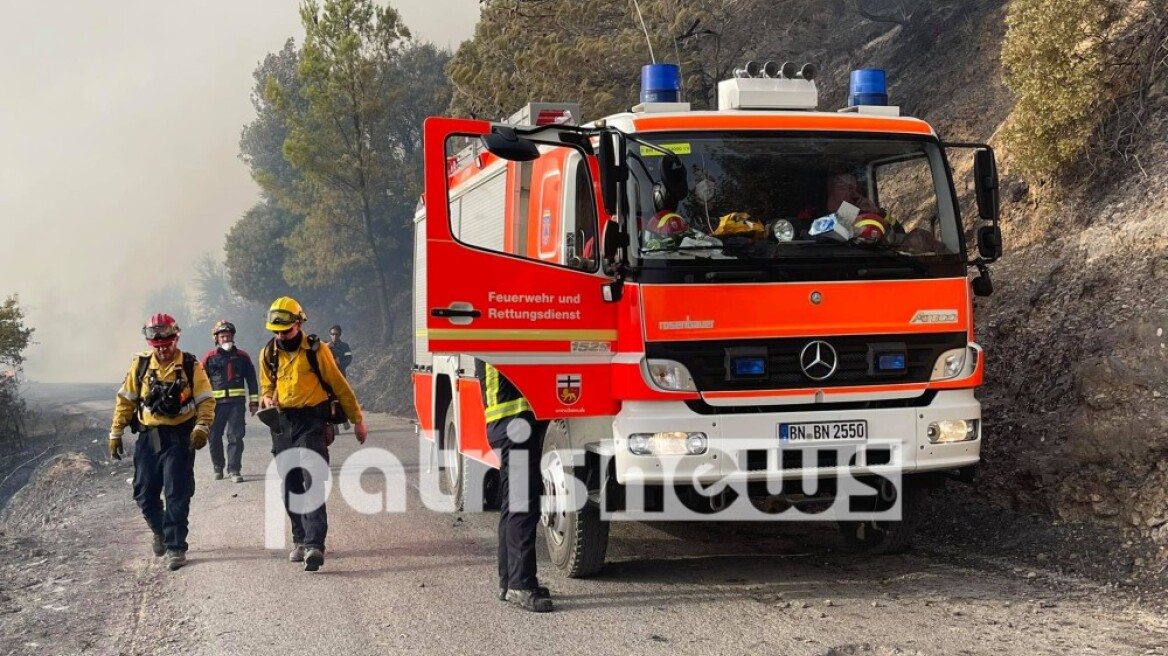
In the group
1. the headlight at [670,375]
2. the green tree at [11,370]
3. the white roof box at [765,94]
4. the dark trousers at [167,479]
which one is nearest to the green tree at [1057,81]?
the white roof box at [765,94]

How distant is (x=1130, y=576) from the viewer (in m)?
6.31

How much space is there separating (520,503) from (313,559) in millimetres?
1973

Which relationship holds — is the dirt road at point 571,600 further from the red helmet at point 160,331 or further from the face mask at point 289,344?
the red helmet at point 160,331

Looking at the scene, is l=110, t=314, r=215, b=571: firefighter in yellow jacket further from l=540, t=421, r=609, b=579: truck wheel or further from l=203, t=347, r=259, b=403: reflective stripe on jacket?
l=203, t=347, r=259, b=403: reflective stripe on jacket

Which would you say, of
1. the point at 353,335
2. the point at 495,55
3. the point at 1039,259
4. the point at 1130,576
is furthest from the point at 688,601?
the point at 353,335

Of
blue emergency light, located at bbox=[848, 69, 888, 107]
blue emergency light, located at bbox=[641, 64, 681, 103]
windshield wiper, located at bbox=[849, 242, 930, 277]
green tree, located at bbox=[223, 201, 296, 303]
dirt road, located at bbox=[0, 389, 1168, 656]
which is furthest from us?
green tree, located at bbox=[223, 201, 296, 303]

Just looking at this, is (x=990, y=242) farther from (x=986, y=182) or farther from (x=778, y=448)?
(x=778, y=448)

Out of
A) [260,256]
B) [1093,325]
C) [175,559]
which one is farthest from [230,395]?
[260,256]

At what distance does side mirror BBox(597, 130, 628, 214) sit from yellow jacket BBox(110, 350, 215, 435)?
148 inches

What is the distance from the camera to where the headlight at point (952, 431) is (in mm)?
6215

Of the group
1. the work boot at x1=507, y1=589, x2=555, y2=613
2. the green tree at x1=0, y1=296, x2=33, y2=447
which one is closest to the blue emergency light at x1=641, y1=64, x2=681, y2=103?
the work boot at x1=507, y1=589, x2=555, y2=613

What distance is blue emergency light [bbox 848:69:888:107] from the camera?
23.6ft

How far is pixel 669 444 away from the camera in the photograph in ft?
19.5

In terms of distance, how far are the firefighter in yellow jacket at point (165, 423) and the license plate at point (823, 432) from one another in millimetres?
4316
